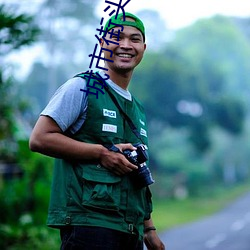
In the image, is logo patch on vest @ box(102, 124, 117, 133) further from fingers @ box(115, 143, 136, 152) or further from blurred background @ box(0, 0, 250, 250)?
blurred background @ box(0, 0, 250, 250)

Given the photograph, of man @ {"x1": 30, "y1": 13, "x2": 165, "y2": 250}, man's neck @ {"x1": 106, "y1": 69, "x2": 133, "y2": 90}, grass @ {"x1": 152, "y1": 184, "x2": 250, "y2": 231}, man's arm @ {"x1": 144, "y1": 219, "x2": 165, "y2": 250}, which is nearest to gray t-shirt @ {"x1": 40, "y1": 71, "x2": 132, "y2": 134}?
man @ {"x1": 30, "y1": 13, "x2": 165, "y2": 250}

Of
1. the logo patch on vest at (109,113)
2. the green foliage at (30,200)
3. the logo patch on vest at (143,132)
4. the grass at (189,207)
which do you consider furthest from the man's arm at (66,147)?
the grass at (189,207)

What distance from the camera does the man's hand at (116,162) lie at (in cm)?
227

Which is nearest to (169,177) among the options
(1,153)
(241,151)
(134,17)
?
(241,151)

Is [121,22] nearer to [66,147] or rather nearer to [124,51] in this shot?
[124,51]

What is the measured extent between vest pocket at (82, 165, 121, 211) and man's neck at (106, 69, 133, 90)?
35cm

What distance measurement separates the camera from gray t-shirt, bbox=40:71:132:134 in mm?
2279

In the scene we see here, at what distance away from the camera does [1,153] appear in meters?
12.8

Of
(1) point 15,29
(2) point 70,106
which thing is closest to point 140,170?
(2) point 70,106

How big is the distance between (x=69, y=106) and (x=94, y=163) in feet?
0.71

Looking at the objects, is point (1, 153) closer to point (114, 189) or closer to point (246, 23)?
point (114, 189)

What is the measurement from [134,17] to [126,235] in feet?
2.65

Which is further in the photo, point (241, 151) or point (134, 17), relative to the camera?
point (241, 151)

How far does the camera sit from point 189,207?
91.3ft
